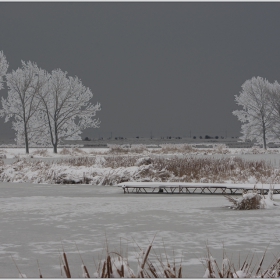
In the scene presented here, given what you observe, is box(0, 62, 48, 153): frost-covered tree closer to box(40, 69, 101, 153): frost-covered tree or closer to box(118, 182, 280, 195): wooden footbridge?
box(40, 69, 101, 153): frost-covered tree

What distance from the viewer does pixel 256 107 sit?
198 ft

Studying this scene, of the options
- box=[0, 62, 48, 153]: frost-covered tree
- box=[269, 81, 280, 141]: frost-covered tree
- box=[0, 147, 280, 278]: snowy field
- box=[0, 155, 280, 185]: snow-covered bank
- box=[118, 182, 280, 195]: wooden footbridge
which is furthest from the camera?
box=[269, 81, 280, 141]: frost-covered tree

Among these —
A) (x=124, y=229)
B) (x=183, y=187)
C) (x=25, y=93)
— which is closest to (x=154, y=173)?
(x=183, y=187)

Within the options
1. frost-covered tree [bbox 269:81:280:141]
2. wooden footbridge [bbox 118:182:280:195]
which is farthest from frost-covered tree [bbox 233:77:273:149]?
wooden footbridge [bbox 118:182:280:195]

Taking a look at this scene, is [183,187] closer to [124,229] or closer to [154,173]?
[154,173]

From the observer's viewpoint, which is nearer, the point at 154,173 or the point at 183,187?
the point at 183,187

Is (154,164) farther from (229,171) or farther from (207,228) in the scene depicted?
(207,228)

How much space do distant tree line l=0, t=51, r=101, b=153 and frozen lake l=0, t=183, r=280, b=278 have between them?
1505 inches

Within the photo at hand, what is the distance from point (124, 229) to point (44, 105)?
150ft

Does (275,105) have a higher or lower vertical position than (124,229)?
higher

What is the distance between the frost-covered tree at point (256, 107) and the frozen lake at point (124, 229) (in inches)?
1818

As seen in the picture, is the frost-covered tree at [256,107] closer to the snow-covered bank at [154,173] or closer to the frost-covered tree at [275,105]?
the frost-covered tree at [275,105]

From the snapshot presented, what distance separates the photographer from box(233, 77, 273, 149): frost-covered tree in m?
59.7

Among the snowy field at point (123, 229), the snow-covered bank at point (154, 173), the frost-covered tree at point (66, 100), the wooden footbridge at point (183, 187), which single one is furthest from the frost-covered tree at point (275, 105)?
the snowy field at point (123, 229)
